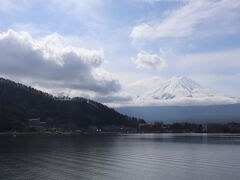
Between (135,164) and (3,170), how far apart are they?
23206 millimetres

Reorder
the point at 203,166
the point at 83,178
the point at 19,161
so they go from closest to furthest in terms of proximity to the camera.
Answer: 1. the point at 83,178
2. the point at 203,166
3. the point at 19,161

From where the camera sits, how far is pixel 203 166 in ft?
260

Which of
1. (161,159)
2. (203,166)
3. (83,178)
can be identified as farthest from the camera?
(161,159)

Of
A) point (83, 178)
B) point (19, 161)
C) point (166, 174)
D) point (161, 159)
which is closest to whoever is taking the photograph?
point (83, 178)

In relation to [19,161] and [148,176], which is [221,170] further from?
[19,161]

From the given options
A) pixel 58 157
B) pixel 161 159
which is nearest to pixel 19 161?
pixel 58 157

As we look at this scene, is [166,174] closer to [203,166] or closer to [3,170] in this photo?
[203,166]

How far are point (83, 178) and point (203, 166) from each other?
936 inches

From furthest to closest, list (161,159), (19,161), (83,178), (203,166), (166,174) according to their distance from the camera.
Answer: (161,159), (19,161), (203,166), (166,174), (83,178)

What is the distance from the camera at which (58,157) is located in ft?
310

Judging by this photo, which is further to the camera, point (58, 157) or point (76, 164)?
point (58, 157)

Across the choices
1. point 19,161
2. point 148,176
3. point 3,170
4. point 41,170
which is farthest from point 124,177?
point 19,161

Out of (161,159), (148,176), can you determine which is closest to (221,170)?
(148,176)

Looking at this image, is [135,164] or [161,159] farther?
[161,159]
